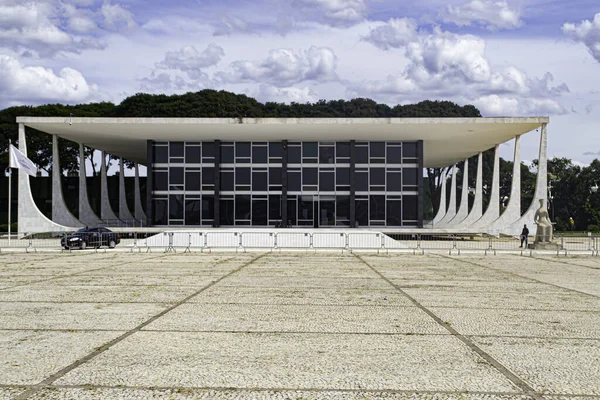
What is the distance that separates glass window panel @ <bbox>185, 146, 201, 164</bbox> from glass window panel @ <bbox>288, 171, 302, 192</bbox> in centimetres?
806

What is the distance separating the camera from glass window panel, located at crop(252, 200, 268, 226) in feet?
164

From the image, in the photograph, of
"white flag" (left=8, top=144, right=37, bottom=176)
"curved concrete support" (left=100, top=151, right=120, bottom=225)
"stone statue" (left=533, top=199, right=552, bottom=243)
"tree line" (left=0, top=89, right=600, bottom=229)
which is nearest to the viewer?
"stone statue" (left=533, top=199, right=552, bottom=243)

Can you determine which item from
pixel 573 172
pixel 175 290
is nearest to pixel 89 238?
pixel 175 290

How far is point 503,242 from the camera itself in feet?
124

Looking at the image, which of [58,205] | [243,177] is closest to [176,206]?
[243,177]

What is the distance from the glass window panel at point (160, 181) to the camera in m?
50.1

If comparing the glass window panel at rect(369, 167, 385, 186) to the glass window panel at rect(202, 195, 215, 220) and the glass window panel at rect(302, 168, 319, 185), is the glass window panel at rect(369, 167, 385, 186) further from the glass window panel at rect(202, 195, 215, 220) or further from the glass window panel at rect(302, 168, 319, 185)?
the glass window panel at rect(202, 195, 215, 220)

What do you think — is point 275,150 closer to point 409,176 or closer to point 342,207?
point 342,207

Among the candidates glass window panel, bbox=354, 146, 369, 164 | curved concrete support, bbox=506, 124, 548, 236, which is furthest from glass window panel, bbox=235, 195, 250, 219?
curved concrete support, bbox=506, 124, 548, 236

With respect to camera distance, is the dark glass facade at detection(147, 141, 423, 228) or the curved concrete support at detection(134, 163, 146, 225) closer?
the dark glass facade at detection(147, 141, 423, 228)

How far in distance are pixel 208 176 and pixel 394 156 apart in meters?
16.0

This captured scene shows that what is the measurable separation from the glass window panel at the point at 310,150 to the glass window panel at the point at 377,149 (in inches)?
183

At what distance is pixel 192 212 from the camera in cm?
5028

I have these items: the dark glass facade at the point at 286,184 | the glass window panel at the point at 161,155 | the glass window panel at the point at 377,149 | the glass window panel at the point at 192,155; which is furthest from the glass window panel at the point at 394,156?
the glass window panel at the point at 161,155
